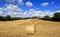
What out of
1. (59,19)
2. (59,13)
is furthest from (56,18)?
(59,13)

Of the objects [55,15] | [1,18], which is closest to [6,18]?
[1,18]

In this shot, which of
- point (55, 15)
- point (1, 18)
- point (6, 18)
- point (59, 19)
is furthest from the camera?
point (6, 18)

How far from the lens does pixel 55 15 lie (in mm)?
63000

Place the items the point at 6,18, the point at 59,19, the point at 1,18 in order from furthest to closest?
the point at 6,18 < the point at 1,18 < the point at 59,19

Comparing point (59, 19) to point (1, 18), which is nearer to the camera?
point (59, 19)

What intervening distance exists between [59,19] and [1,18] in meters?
33.1

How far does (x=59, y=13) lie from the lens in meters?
65.1

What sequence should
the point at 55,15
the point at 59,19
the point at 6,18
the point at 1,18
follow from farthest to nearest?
Answer: the point at 6,18, the point at 1,18, the point at 55,15, the point at 59,19

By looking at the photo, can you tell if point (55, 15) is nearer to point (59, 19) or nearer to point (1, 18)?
point (59, 19)

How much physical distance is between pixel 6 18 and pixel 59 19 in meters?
33.2

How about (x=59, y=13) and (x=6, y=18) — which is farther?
(x=6, y=18)

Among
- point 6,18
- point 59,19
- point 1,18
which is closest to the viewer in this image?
point 59,19

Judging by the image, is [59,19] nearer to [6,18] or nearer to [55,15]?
[55,15]

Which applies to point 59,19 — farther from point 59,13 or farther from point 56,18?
point 59,13
